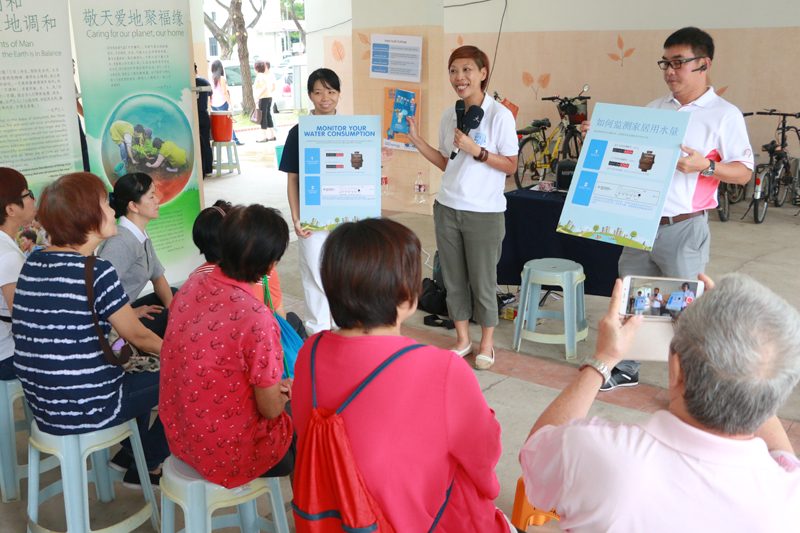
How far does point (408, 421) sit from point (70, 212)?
4.78ft

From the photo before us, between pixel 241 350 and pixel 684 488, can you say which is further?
pixel 241 350

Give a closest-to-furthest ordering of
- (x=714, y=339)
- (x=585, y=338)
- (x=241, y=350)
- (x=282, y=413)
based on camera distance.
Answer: (x=714, y=339) < (x=241, y=350) < (x=282, y=413) < (x=585, y=338)

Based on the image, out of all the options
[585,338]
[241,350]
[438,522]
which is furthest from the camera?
[585,338]

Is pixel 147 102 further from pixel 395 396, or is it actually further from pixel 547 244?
pixel 395 396

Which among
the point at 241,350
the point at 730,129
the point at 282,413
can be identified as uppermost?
the point at 730,129

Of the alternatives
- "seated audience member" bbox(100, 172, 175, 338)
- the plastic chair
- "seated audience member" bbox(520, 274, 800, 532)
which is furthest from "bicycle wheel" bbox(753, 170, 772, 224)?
"seated audience member" bbox(520, 274, 800, 532)

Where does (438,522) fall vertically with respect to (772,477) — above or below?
below

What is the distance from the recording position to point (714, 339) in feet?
3.26

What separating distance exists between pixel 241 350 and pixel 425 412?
66 cm

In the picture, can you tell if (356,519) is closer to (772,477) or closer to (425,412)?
(425,412)

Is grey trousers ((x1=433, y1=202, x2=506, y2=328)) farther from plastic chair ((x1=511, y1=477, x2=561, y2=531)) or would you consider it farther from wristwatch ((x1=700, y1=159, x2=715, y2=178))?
plastic chair ((x1=511, y1=477, x2=561, y2=531))

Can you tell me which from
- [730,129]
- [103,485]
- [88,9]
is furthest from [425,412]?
[88,9]

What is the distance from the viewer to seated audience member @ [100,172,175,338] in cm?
275

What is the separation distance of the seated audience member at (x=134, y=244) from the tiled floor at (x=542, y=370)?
75 centimetres
